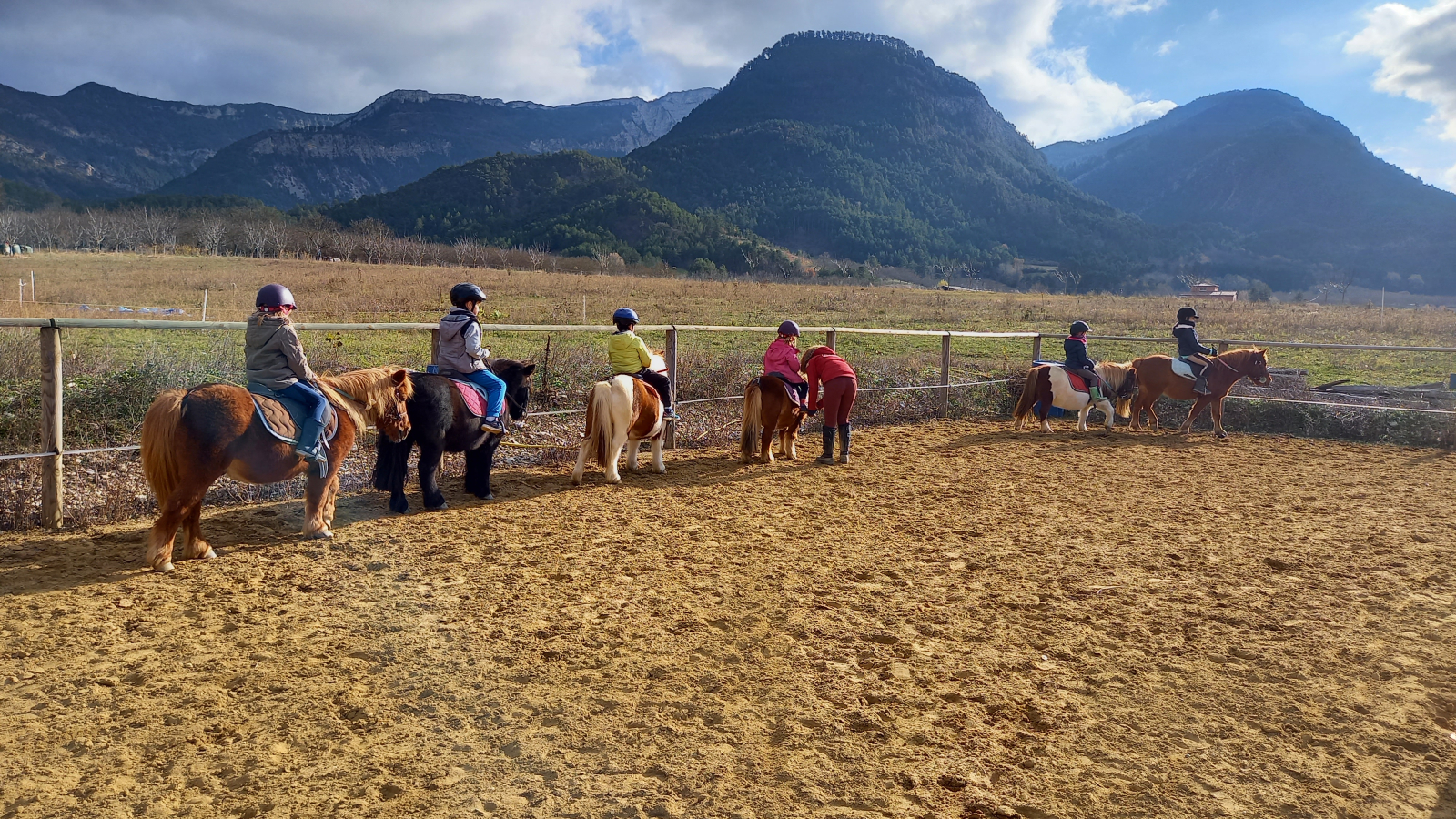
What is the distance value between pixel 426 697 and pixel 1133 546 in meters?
4.87

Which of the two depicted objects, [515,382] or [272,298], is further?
[515,382]

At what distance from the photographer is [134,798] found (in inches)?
97.9

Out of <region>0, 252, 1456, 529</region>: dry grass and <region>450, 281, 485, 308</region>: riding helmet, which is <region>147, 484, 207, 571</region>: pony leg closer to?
<region>0, 252, 1456, 529</region>: dry grass

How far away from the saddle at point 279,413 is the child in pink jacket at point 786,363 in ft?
14.5

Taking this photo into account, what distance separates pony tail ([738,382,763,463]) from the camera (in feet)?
26.9

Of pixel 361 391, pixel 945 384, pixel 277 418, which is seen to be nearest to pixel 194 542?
pixel 277 418

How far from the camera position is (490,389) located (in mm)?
6324

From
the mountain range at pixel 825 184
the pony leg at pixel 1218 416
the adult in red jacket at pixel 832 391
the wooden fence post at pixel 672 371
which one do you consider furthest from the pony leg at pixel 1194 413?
the mountain range at pixel 825 184

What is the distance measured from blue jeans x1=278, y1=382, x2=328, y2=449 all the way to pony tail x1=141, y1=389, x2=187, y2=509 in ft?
1.93

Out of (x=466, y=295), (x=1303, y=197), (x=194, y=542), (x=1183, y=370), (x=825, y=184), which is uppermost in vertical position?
(x=1303, y=197)

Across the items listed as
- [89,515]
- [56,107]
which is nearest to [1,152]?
[56,107]

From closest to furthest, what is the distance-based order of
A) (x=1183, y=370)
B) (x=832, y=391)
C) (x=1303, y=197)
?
1. (x=832, y=391)
2. (x=1183, y=370)
3. (x=1303, y=197)

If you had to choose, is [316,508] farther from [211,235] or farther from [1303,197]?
[1303,197]

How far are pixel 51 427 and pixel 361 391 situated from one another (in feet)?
6.41
